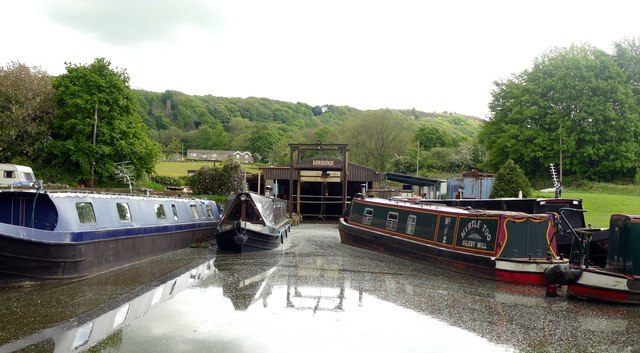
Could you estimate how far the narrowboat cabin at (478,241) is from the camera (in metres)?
12.4

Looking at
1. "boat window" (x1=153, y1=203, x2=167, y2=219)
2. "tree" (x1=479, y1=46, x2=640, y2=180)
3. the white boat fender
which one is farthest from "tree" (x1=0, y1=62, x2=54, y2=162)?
"tree" (x1=479, y1=46, x2=640, y2=180)

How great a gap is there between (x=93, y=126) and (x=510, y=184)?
24.9 m

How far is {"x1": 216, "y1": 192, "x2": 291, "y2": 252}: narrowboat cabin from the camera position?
1690 cm

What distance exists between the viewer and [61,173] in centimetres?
3238

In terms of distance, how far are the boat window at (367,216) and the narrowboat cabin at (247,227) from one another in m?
3.19

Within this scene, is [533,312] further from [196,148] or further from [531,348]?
[196,148]

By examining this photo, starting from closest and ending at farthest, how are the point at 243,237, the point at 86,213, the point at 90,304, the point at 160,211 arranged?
the point at 90,304, the point at 86,213, the point at 243,237, the point at 160,211

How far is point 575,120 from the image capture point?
134 feet

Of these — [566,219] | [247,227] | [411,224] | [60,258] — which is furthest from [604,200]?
[60,258]

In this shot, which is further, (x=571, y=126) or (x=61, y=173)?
(x=571, y=126)

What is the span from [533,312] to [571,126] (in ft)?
116

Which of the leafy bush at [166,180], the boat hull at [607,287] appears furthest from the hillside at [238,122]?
the boat hull at [607,287]

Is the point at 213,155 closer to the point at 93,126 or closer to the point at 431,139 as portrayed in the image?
the point at 431,139

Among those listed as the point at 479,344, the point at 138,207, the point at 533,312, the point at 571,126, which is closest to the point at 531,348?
the point at 479,344
